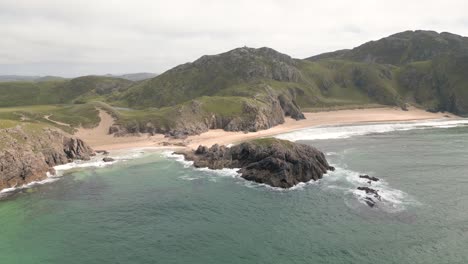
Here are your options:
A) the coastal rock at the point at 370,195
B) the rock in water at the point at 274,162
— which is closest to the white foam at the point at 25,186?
the rock in water at the point at 274,162

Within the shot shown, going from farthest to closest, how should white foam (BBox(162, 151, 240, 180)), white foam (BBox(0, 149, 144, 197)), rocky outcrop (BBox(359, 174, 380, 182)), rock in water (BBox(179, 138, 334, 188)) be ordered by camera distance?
white foam (BBox(162, 151, 240, 180))
rocky outcrop (BBox(359, 174, 380, 182))
rock in water (BBox(179, 138, 334, 188))
white foam (BBox(0, 149, 144, 197))

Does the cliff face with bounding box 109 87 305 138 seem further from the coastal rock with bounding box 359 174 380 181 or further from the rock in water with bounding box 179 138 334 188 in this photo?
the coastal rock with bounding box 359 174 380 181

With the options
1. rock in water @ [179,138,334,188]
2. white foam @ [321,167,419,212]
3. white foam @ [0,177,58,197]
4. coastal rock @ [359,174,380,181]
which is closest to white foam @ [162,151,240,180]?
rock in water @ [179,138,334,188]

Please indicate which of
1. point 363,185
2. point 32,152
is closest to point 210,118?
point 32,152

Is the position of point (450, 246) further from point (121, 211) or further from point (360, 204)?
point (121, 211)

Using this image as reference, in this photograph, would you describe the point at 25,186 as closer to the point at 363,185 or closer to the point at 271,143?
the point at 271,143

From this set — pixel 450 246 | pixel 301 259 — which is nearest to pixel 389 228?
pixel 450 246
